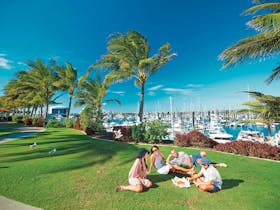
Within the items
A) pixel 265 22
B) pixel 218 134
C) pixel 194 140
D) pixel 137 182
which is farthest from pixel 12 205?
pixel 218 134

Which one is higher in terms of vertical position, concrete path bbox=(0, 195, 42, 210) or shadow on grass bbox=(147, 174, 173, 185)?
concrete path bbox=(0, 195, 42, 210)

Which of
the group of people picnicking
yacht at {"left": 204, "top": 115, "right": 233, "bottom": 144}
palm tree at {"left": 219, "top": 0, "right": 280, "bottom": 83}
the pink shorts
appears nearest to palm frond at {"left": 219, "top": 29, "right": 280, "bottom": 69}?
palm tree at {"left": 219, "top": 0, "right": 280, "bottom": 83}

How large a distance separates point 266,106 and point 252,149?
2.40m

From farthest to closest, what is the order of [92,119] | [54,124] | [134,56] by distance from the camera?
1. [54,124]
2. [92,119]
3. [134,56]

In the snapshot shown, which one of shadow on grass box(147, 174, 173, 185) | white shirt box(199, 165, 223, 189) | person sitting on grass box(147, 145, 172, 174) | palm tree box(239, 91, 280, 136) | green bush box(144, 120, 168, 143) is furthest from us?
green bush box(144, 120, 168, 143)

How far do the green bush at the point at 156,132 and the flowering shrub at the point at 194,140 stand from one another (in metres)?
1.13

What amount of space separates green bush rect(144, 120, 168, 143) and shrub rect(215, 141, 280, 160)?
3.52m

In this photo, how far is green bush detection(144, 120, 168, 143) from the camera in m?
11.2

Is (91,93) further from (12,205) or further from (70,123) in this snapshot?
(12,205)

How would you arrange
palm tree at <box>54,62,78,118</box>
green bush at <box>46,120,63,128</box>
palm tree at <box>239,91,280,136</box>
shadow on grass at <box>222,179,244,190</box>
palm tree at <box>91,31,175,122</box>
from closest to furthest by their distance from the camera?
shadow on grass at <box>222,179,244,190</box>, palm tree at <box>239,91,280,136</box>, palm tree at <box>91,31,175,122</box>, green bush at <box>46,120,63,128</box>, palm tree at <box>54,62,78,118</box>

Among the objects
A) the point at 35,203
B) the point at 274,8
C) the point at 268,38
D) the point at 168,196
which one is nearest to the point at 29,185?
the point at 35,203

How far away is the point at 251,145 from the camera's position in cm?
812

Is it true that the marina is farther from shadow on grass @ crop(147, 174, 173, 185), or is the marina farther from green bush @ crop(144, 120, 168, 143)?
shadow on grass @ crop(147, 174, 173, 185)

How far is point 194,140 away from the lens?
1006 cm
